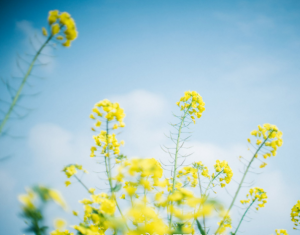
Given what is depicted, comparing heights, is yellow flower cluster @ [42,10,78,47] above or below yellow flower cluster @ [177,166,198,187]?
above

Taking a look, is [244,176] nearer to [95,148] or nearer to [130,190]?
[130,190]

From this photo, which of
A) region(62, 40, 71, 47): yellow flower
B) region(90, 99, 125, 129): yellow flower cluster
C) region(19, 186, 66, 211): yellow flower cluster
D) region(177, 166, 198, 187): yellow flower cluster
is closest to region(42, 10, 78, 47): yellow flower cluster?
region(62, 40, 71, 47): yellow flower

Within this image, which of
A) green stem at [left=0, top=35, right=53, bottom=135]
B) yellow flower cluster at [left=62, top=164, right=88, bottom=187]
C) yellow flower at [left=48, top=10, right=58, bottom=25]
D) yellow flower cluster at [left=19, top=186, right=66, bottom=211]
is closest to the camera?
yellow flower cluster at [left=19, top=186, right=66, bottom=211]

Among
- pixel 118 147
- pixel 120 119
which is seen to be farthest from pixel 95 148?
pixel 120 119

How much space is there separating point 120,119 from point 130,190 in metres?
0.98

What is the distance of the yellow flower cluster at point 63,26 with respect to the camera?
151cm

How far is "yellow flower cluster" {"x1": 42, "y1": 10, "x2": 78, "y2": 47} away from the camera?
1512 millimetres

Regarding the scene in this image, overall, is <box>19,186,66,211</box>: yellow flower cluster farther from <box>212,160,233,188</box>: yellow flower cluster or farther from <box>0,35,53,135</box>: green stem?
<box>212,160,233,188</box>: yellow flower cluster

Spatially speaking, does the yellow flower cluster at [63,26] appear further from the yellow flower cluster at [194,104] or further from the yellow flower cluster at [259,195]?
the yellow flower cluster at [259,195]

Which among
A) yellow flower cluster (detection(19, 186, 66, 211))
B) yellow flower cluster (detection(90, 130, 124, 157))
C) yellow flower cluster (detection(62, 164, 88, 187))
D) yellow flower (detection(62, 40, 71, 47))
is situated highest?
yellow flower (detection(62, 40, 71, 47))

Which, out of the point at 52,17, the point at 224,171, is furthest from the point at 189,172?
the point at 52,17

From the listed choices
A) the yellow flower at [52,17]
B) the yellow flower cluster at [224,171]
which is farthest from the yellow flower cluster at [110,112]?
the yellow flower cluster at [224,171]

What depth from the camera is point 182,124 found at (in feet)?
9.79

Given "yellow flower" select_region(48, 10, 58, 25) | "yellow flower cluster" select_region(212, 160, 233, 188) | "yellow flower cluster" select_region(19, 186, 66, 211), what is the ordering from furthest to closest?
"yellow flower cluster" select_region(212, 160, 233, 188) → "yellow flower" select_region(48, 10, 58, 25) → "yellow flower cluster" select_region(19, 186, 66, 211)
